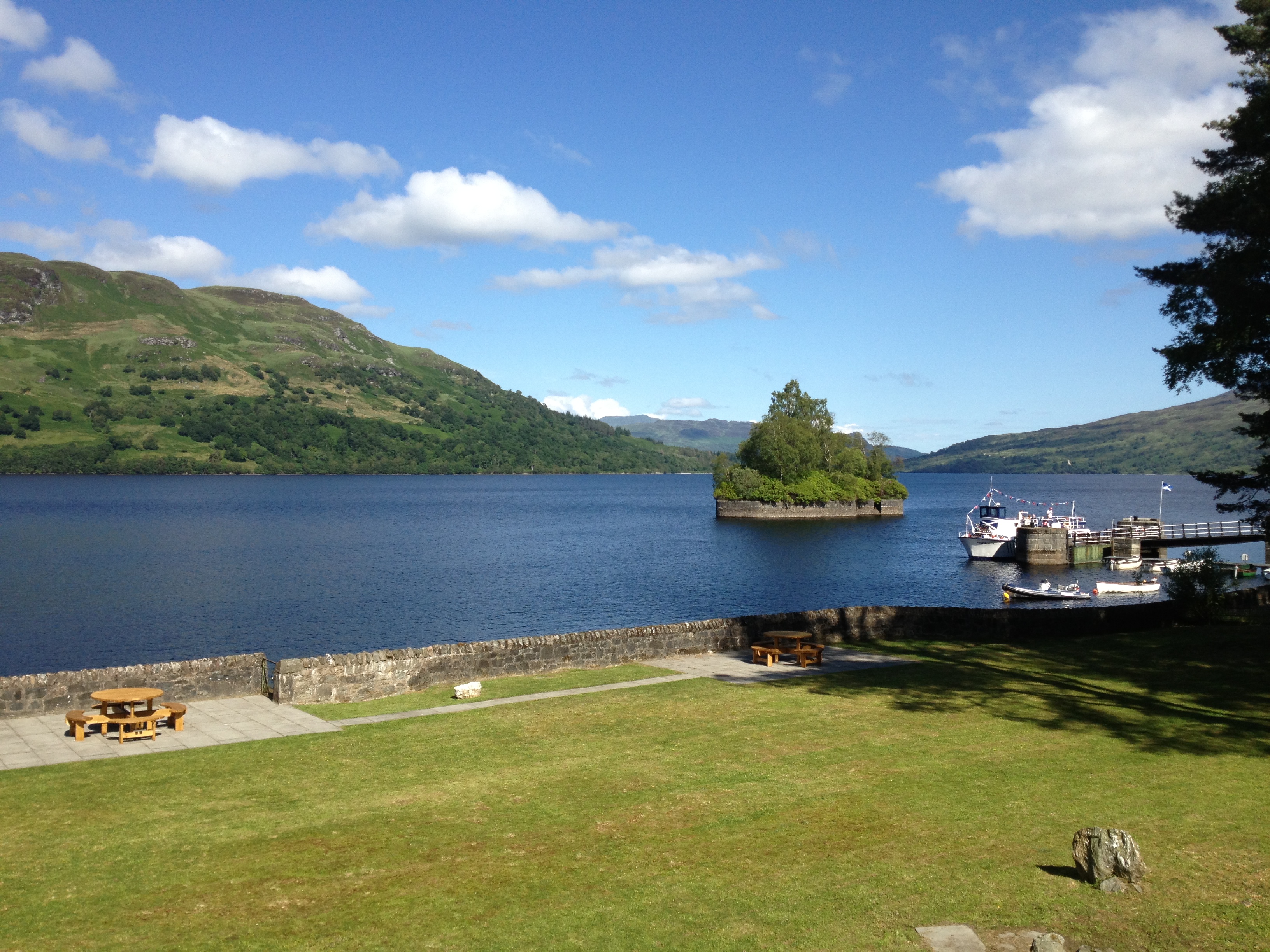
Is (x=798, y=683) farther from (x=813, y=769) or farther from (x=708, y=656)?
(x=813, y=769)

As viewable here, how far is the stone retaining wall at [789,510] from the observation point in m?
129

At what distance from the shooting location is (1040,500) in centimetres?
19788

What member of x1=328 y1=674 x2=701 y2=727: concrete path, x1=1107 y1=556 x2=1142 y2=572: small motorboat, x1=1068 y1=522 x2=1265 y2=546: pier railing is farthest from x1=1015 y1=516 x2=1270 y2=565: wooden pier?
x1=328 y1=674 x2=701 y2=727: concrete path

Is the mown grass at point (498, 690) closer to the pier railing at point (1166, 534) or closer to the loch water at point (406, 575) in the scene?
the loch water at point (406, 575)

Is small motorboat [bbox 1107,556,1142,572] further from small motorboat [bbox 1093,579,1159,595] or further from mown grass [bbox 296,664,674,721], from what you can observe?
mown grass [bbox 296,664,674,721]

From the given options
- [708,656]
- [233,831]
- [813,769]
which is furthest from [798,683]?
[233,831]

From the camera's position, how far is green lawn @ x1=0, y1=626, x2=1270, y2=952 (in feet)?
28.0

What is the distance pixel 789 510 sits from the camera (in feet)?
423

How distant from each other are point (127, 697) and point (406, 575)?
51821 mm

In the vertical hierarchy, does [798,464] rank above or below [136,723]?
above

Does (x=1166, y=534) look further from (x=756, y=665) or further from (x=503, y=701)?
(x=503, y=701)

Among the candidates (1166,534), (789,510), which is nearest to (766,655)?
(1166,534)

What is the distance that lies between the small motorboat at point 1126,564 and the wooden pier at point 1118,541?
1.60 meters

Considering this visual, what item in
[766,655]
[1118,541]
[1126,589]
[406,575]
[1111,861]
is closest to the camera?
[1111,861]
